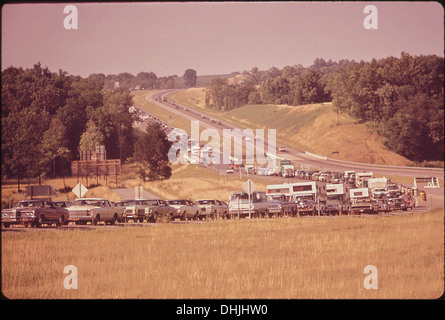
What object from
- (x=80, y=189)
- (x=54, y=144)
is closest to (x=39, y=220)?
(x=80, y=189)

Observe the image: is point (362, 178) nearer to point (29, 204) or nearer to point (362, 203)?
point (362, 203)

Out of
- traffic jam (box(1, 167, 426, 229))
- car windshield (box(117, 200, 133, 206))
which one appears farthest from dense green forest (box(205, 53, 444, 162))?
car windshield (box(117, 200, 133, 206))

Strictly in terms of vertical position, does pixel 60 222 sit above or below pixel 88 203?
below

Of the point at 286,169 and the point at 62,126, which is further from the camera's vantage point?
the point at 286,169

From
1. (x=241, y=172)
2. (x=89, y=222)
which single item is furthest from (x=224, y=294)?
(x=89, y=222)

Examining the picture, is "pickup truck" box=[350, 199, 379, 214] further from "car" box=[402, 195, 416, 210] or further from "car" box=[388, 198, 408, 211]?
"car" box=[402, 195, 416, 210]

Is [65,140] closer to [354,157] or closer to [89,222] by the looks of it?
[89,222]

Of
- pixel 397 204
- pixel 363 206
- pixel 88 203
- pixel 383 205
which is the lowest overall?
pixel 363 206
